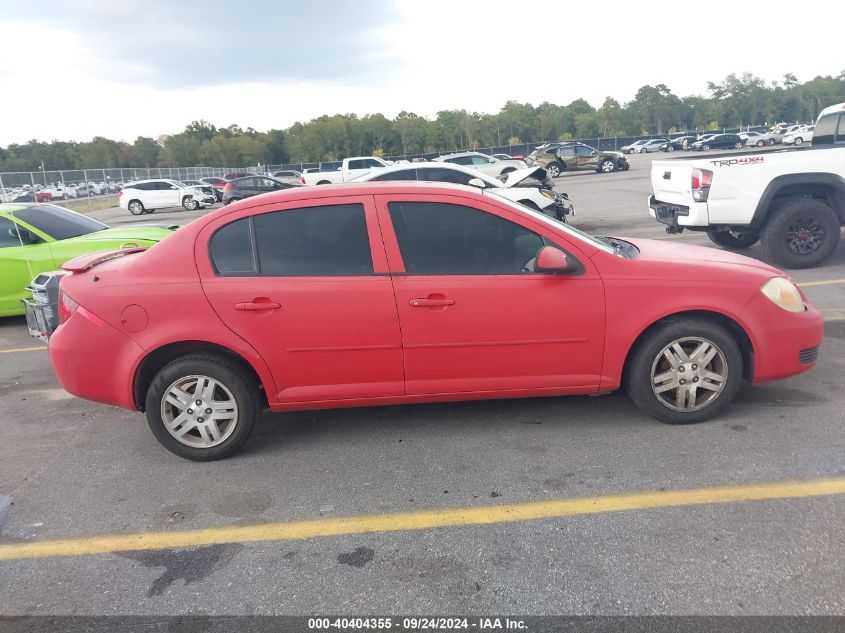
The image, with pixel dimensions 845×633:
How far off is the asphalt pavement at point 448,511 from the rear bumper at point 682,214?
3487mm

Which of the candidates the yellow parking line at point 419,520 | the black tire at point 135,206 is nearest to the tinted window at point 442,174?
the yellow parking line at point 419,520

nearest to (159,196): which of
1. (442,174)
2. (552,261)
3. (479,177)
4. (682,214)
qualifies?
(442,174)

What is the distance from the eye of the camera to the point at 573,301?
3709 mm

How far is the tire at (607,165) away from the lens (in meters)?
33.5

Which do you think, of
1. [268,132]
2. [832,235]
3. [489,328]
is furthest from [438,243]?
[268,132]

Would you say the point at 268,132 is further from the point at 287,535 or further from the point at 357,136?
the point at 287,535

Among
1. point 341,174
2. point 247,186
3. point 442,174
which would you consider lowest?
point 247,186

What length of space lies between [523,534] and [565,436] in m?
1.09

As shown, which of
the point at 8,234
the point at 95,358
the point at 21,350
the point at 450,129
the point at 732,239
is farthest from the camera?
the point at 450,129

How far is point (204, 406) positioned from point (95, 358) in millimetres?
722

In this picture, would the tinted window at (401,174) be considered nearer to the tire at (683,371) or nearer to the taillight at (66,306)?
the taillight at (66,306)

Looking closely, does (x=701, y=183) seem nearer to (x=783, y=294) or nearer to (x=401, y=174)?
(x=783, y=294)

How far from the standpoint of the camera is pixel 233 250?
3777mm

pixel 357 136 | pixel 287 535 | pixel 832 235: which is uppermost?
pixel 357 136
